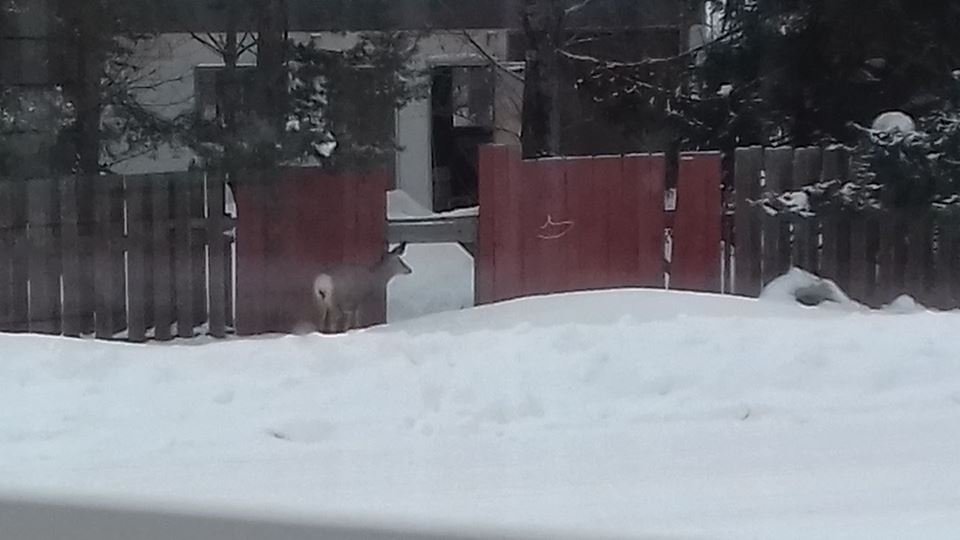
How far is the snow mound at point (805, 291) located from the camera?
9.26 m

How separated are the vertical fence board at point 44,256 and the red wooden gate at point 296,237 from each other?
1.11 meters

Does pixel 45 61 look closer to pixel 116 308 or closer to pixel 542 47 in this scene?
pixel 116 308

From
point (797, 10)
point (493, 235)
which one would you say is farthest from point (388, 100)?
point (797, 10)

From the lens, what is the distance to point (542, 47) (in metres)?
11.2

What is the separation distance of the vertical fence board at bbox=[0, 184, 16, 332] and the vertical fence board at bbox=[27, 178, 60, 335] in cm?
10

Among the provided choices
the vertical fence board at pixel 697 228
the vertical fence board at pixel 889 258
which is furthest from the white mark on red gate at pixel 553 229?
the vertical fence board at pixel 889 258

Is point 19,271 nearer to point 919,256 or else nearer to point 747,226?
point 747,226

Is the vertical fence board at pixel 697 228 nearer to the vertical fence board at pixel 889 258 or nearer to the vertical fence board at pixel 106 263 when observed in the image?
the vertical fence board at pixel 889 258

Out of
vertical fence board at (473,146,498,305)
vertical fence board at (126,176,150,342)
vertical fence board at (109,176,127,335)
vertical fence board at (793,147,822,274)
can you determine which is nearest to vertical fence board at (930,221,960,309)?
vertical fence board at (793,147,822,274)

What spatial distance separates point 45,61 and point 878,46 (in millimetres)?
5466

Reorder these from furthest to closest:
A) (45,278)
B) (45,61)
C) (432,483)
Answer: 1. (45,61)
2. (45,278)
3. (432,483)

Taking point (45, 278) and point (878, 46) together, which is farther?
point (878, 46)

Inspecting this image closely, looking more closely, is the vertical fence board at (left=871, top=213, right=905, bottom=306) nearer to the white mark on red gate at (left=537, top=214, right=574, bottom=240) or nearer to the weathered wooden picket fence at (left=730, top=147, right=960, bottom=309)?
the weathered wooden picket fence at (left=730, top=147, right=960, bottom=309)

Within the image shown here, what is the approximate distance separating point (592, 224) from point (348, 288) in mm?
1515
